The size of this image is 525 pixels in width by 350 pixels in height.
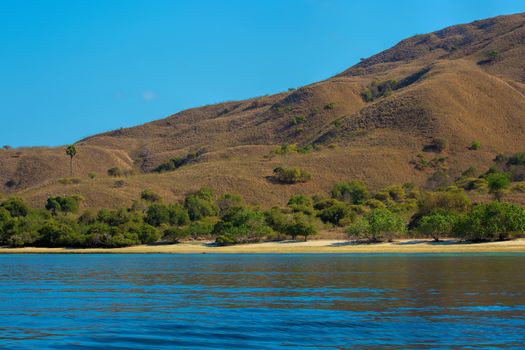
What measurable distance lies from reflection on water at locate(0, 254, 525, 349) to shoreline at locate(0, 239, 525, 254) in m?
21.5

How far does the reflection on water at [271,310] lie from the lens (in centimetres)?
1923

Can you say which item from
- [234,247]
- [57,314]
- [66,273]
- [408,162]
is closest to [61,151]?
[408,162]

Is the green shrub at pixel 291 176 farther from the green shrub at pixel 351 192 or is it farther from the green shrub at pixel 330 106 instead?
the green shrub at pixel 330 106

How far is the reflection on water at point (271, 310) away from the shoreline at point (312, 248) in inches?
845

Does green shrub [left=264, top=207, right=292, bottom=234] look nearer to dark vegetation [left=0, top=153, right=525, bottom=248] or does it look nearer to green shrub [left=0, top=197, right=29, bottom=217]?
dark vegetation [left=0, top=153, right=525, bottom=248]

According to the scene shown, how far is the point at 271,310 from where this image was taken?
81.4 feet

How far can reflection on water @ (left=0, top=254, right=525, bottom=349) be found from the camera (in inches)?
757

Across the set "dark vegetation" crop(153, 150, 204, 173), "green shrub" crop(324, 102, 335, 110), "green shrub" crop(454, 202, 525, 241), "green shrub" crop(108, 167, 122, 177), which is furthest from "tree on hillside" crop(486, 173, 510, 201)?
"green shrub" crop(108, 167, 122, 177)

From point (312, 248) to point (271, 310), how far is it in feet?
150

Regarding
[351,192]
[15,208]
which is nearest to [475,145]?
[351,192]

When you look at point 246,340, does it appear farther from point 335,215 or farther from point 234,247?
point 335,215

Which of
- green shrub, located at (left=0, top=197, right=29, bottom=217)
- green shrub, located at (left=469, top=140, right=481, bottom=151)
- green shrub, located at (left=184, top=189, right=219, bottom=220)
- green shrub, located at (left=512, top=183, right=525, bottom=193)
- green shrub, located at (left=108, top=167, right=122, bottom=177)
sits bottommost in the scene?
green shrub, located at (left=512, top=183, right=525, bottom=193)

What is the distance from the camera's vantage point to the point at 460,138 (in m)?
145

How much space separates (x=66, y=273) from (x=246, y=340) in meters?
29.2
